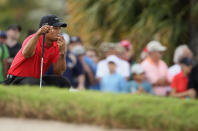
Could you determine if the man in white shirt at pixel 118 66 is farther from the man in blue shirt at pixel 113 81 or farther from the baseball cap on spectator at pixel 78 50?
the baseball cap on spectator at pixel 78 50

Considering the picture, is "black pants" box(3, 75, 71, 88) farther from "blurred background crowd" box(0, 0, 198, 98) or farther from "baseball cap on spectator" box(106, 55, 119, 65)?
"baseball cap on spectator" box(106, 55, 119, 65)

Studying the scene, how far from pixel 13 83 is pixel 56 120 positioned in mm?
1684

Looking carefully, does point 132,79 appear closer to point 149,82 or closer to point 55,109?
point 149,82

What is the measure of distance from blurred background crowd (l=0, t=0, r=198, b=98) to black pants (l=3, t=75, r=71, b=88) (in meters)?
3.63

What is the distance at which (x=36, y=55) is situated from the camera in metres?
7.13

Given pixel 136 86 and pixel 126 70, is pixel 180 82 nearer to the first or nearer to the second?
pixel 136 86

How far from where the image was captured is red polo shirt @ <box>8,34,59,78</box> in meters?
7.05

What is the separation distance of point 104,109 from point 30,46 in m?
1.78

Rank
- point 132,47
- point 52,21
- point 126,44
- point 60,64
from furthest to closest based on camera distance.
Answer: point 132,47 → point 126,44 → point 60,64 → point 52,21

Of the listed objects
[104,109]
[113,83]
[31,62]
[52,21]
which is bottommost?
[104,109]

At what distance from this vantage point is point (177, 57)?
38.9ft

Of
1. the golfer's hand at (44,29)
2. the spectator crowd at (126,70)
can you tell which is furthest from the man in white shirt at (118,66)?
the golfer's hand at (44,29)

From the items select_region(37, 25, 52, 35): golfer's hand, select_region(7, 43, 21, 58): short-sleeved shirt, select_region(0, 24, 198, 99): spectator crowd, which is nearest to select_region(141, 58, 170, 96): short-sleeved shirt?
select_region(0, 24, 198, 99): spectator crowd

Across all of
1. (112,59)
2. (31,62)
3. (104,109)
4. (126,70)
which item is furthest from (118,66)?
(104,109)
